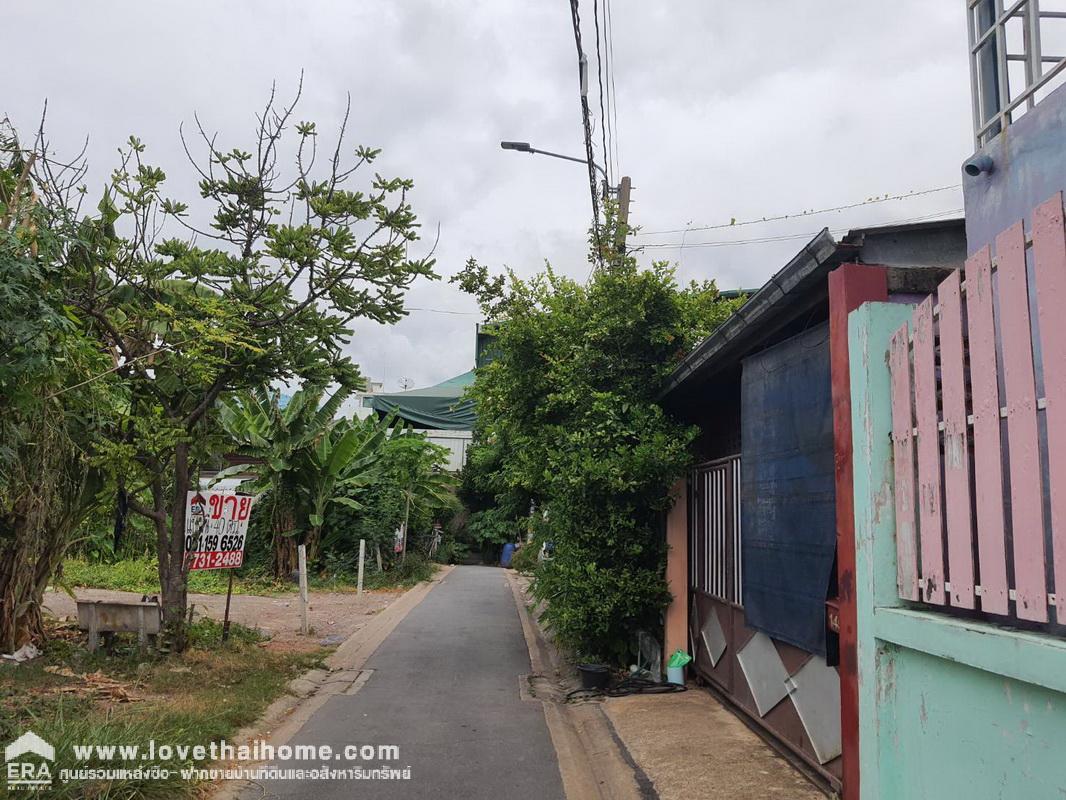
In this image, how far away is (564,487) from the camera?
8.74 meters

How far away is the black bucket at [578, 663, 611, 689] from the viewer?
28.4 ft

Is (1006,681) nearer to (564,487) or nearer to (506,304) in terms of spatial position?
(564,487)

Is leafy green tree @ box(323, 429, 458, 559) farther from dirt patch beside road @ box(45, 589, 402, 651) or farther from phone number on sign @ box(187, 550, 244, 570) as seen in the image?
phone number on sign @ box(187, 550, 244, 570)

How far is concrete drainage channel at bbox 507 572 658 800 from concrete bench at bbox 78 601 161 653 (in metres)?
4.15

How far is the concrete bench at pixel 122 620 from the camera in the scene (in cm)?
874

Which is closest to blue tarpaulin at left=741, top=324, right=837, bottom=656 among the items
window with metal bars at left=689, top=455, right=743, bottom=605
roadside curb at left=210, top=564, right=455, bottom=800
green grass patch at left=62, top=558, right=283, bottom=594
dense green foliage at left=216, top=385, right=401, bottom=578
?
window with metal bars at left=689, top=455, right=743, bottom=605

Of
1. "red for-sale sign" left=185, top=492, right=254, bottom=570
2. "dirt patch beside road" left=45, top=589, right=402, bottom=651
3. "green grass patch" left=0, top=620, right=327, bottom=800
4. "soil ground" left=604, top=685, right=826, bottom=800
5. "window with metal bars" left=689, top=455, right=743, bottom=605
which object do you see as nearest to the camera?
"green grass patch" left=0, top=620, right=327, bottom=800

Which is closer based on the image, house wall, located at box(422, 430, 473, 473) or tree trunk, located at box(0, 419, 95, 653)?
tree trunk, located at box(0, 419, 95, 653)

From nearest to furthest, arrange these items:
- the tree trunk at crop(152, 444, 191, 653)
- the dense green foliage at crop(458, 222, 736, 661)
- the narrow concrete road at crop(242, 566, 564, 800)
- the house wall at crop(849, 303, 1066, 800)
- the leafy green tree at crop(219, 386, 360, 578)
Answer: the house wall at crop(849, 303, 1066, 800), the narrow concrete road at crop(242, 566, 564, 800), the dense green foliage at crop(458, 222, 736, 661), the tree trunk at crop(152, 444, 191, 653), the leafy green tree at crop(219, 386, 360, 578)

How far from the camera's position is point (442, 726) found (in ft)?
24.2

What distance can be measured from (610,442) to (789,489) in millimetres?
3253

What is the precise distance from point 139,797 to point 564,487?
5014 mm

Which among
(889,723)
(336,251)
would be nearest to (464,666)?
(336,251)

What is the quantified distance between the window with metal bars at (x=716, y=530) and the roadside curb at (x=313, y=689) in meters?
4.09
